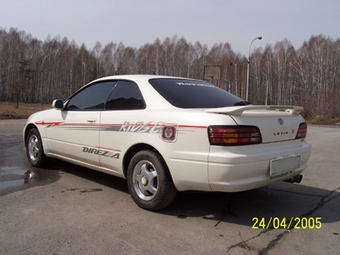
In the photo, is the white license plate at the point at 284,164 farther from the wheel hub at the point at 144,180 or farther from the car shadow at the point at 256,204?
the wheel hub at the point at 144,180

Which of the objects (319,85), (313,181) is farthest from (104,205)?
(319,85)

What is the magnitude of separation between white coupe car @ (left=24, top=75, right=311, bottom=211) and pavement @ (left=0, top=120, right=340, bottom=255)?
35cm

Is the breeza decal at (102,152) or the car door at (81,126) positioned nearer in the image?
the breeza decal at (102,152)

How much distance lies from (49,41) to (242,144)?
74.1 meters

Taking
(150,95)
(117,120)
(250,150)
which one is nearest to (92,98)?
(117,120)

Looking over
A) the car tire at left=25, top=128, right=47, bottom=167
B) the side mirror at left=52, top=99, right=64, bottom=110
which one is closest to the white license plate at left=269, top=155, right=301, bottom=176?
the side mirror at left=52, top=99, right=64, bottom=110

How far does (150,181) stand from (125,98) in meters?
1.15

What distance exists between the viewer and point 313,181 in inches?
195

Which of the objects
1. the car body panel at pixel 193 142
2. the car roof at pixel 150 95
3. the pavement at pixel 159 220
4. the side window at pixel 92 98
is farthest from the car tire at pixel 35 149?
the car roof at pixel 150 95

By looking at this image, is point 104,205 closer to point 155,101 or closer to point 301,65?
point 155,101

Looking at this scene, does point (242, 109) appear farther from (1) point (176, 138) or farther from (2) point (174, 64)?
(2) point (174, 64)

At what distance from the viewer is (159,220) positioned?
10.2ft

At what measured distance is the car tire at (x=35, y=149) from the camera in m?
5.12

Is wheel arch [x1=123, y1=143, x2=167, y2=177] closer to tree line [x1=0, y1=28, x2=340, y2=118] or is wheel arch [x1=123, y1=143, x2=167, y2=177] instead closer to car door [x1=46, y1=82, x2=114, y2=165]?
car door [x1=46, y1=82, x2=114, y2=165]
